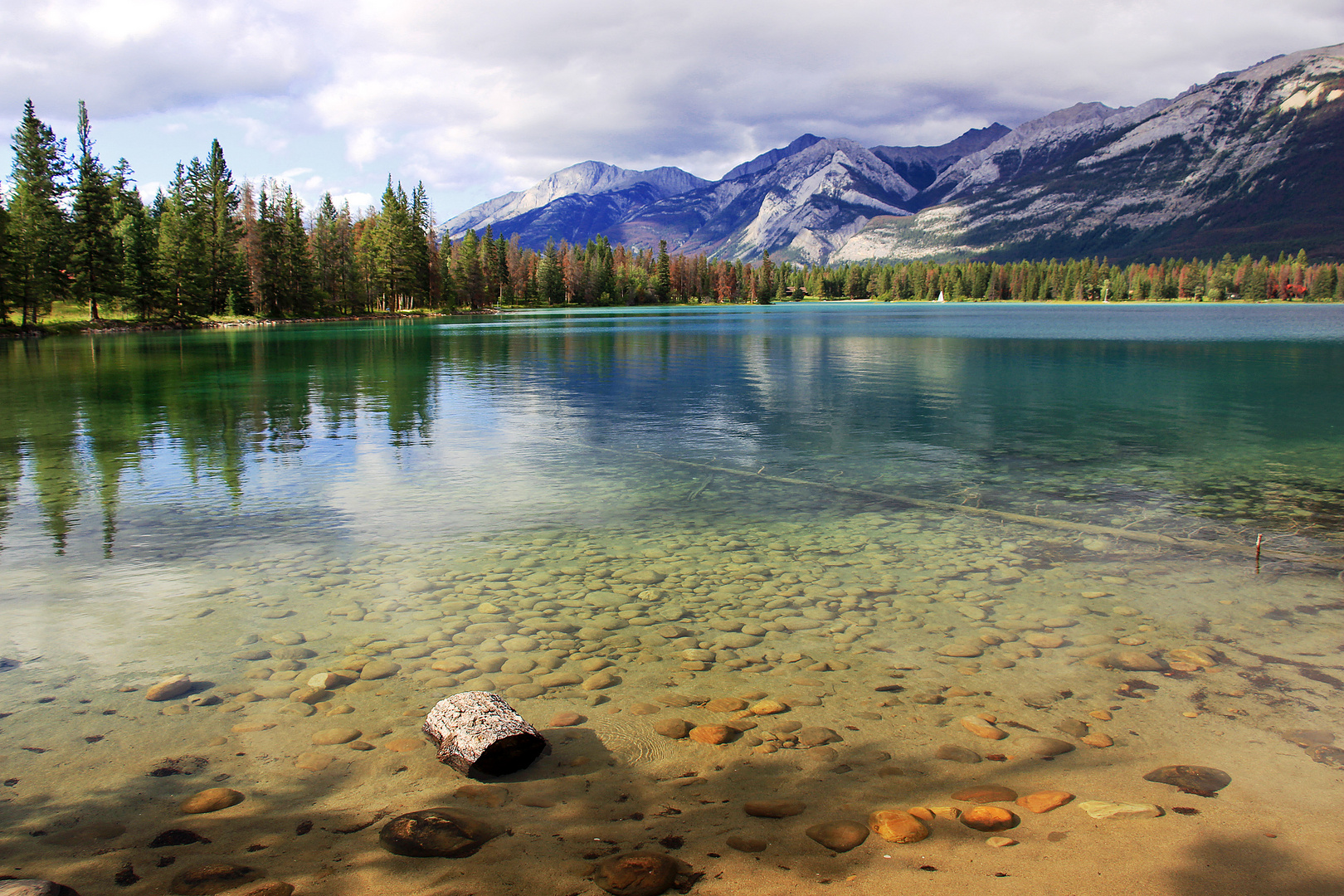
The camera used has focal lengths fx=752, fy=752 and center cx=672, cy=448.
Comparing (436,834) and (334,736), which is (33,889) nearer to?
(436,834)

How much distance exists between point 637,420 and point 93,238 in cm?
8825

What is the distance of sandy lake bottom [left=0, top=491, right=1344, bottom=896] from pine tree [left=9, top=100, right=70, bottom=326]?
89.8 meters

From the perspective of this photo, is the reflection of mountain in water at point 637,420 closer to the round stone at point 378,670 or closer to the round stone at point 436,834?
the round stone at point 378,670

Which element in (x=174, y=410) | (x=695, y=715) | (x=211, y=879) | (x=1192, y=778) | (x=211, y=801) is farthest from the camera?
(x=174, y=410)

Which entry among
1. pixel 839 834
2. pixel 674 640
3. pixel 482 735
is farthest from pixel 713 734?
pixel 674 640

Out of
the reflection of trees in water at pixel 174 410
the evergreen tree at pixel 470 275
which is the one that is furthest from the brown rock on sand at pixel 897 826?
the evergreen tree at pixel 470 275

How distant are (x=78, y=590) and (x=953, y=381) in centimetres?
3876

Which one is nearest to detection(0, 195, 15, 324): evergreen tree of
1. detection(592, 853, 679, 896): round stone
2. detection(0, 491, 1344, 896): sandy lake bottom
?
detection(0, 491, 1344, 896): sandy lake bottom

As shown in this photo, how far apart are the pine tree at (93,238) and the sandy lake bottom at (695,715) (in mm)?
95278

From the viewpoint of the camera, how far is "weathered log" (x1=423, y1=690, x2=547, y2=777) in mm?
6465

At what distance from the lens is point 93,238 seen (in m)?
84.9

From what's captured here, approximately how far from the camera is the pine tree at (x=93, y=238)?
8475 centimetres

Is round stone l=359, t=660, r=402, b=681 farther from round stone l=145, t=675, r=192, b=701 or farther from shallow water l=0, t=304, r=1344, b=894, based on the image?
round stone l=145, t=675, r=192, b=701

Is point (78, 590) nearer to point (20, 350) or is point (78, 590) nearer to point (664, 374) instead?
point (664, 374)
